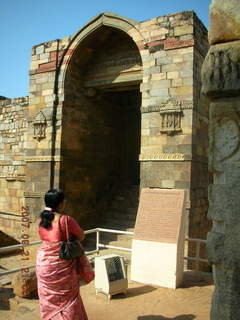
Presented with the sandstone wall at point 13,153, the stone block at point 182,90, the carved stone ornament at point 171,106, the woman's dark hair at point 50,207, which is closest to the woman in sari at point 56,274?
the woman's dark hair at point 50,207

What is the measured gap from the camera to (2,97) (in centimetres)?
1314

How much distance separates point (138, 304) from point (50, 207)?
2257 millimetres

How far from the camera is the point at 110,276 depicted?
14.5ft

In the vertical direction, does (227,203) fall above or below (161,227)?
above

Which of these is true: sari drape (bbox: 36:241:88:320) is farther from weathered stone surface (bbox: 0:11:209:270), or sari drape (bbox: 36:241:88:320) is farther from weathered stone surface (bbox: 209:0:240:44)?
weathered stone surface (bbox: 0:11:209:270)

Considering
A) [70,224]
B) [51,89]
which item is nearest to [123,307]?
[70,224]

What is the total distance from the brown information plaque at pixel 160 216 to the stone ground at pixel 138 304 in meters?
0.77

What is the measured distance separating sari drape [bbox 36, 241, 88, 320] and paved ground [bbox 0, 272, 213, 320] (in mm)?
1352

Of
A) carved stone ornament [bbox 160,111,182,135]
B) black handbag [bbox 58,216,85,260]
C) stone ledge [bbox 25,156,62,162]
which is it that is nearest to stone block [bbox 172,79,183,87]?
carved stone ornament [bbox 160,111,182,135]

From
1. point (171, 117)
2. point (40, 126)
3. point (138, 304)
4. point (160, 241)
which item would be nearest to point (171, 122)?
point (171, 117)

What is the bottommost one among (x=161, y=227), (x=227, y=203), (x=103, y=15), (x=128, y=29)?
(x=161, y=227)

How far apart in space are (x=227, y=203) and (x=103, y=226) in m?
7.64

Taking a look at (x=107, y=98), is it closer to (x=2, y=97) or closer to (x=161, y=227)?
(x=2, y=97)

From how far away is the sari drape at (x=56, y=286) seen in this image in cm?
266
